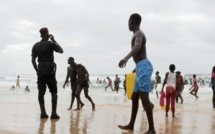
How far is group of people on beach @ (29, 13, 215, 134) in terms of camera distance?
5.70 meters

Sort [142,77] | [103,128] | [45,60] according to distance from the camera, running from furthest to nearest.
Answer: [45,60] < [103,128] < [142,77]

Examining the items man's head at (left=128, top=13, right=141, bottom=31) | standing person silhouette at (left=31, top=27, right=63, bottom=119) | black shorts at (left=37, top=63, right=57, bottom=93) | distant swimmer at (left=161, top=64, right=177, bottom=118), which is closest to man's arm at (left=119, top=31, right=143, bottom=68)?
man's head at (left=128, top=13, right=141, bottom=31)

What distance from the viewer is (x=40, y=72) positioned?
768 centimetres

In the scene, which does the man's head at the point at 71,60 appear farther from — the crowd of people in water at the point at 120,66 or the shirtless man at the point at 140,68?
the shirtless man at the point at 140,68

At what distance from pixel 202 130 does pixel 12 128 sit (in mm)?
3533

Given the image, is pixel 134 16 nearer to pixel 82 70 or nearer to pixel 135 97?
pixel 135 97

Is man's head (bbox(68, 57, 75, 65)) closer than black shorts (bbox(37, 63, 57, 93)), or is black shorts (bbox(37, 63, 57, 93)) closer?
black shorts (bbox(37, 63, 57, 93))

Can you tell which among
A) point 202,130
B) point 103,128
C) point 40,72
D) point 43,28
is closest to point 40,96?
point 40,72

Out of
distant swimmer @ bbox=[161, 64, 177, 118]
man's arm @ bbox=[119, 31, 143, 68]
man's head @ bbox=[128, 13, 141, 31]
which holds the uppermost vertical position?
man's head @ bbox=[128, 13, 141, 31]

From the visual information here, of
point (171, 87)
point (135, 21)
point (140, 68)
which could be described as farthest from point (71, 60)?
point (140, 68)

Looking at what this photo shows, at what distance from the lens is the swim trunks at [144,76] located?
568cm

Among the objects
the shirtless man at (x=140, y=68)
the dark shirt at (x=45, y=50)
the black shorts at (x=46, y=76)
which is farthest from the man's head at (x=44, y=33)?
the shirtless man at (x=140, y=68)

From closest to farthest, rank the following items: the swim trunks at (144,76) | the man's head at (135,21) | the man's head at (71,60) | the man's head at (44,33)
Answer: the swim trunks at (144,76)
the man's head at (135,21)
the man's head at (44,33)
the man's head at (71,60)

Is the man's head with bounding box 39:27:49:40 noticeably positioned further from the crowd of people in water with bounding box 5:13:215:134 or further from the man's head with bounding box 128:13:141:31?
the man's head with bounding box 128:13:141:31
